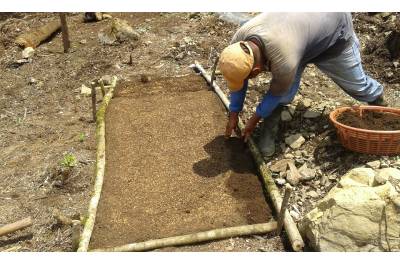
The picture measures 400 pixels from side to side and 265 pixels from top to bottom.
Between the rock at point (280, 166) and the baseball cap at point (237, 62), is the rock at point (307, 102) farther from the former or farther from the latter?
the baseball cap at point (237, 62)

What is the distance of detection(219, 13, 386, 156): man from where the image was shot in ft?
12.9

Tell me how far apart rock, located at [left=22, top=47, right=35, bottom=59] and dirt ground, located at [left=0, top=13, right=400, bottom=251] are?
0.08 metres

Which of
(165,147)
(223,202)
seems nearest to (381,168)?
(223,202)

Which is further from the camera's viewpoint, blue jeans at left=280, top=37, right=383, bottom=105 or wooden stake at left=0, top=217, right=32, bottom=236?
blue jeans at left=280, top=37, right=383, bottom=105

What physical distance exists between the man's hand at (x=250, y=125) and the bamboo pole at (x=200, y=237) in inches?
45.1

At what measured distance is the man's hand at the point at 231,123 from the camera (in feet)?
15.3

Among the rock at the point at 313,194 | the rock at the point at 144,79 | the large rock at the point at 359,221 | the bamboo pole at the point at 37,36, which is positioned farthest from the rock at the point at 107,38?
the large rock at the point at 359,221

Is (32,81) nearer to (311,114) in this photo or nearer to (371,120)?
(311,114)

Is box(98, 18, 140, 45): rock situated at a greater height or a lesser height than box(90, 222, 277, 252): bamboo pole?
lesser

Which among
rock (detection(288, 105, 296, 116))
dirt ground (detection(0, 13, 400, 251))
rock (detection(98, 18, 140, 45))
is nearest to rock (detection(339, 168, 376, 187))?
dirt ground (detection(0, 13, 400, 251))

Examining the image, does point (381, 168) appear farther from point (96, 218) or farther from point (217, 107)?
point (96, 218)

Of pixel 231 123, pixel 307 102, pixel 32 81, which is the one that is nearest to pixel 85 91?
pixel 32 81

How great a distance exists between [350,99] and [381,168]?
1661 millimetres

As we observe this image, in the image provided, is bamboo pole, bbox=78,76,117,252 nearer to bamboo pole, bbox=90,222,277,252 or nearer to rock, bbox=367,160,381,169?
bamboo pole, bbox=90,222,277,252
